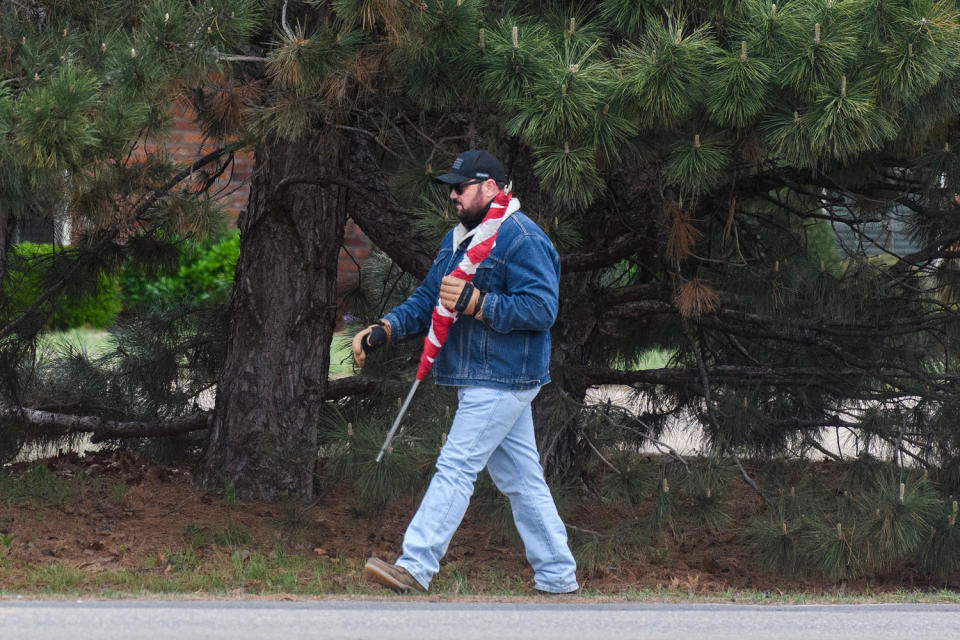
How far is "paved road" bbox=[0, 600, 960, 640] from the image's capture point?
3.91m

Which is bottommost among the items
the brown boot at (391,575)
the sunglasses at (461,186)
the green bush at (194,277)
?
the brown boot at (391,575)

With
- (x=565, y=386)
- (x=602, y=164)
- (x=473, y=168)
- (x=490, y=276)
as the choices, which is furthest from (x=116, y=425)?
(x=602, y=164)

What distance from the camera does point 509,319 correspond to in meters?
4.36

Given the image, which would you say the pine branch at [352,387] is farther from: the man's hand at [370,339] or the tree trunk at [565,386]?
the man's hand at [370,339]

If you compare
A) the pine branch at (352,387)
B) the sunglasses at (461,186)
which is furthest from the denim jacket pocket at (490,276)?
the pine branch at (352,387)

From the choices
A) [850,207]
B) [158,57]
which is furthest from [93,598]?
[850,207]

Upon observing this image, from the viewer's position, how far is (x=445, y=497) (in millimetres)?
4426

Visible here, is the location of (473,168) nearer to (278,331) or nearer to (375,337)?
(375,337)

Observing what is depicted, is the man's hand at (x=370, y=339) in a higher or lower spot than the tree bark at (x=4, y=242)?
lower

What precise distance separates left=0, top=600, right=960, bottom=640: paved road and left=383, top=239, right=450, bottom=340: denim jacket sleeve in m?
1.09

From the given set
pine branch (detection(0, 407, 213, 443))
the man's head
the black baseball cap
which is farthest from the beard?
pine branch (detection(0, 407, 213, 443))

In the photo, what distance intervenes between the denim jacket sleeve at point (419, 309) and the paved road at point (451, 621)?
3.58 ft

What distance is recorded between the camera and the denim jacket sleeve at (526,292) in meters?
4.36

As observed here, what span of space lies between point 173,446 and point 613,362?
2.95 meters
